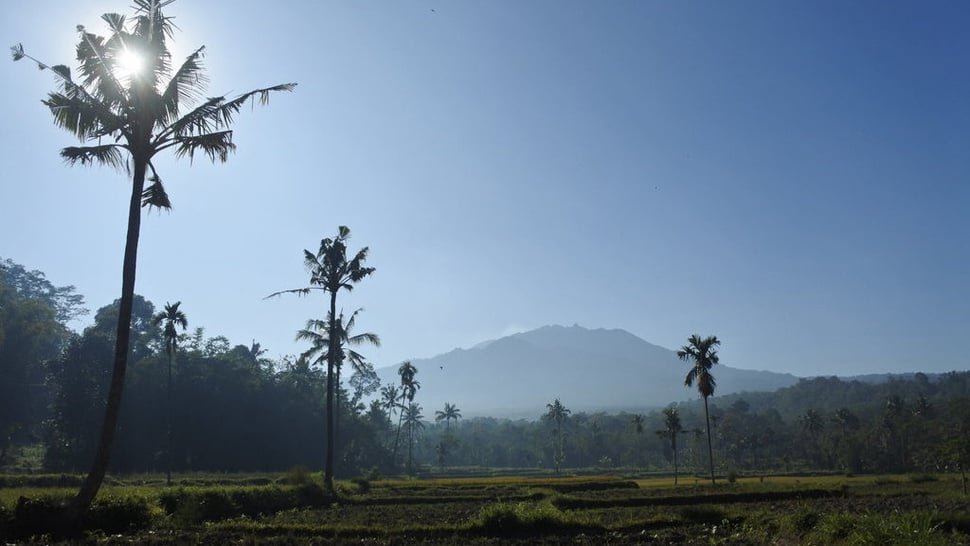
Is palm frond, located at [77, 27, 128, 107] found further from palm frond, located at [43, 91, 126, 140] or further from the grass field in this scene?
the grass field

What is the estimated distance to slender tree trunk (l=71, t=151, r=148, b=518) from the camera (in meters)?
13.9

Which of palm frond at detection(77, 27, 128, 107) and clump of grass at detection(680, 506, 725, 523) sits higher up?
palm frond at detection(77, 27, 128, 107)

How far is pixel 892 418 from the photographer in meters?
86.1

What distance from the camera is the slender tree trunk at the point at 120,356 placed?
1386 cm

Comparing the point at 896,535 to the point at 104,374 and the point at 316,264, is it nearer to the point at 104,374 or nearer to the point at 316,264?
the point at 316,264

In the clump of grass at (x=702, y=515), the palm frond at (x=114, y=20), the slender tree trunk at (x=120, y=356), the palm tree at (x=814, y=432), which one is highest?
the palm frond at (x=114, y=20)

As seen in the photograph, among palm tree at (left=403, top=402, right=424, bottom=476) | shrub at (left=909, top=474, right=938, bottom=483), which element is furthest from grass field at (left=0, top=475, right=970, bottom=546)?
palm tree at (left=403, top=402, right=424, bottom=476)

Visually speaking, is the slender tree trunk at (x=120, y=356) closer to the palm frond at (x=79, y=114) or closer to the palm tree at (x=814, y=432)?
the palm frond at (x=79, y=114)

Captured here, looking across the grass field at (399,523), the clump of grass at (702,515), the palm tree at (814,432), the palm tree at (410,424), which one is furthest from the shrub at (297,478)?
the palm tree at (814,432)

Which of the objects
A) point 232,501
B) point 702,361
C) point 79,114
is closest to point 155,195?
point 79,114

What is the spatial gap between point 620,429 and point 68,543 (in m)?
137

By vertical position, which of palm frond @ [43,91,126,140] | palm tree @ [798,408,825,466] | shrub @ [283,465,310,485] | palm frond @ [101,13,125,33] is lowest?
palm tree @ [798,408,825,466]

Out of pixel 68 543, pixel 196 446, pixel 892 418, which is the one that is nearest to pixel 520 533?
pixel 68 543

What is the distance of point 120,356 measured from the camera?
14469 mm
